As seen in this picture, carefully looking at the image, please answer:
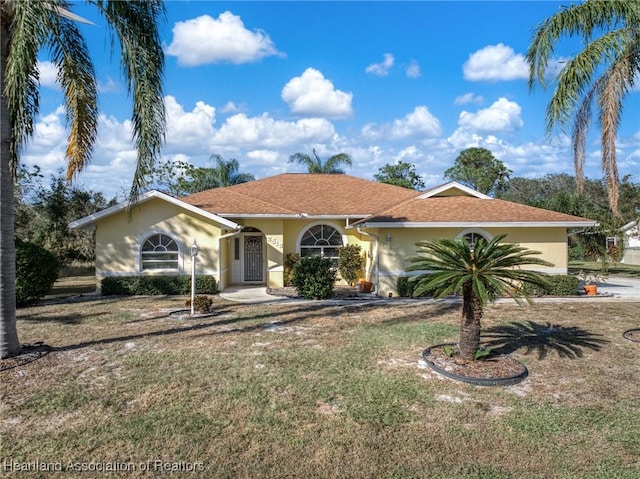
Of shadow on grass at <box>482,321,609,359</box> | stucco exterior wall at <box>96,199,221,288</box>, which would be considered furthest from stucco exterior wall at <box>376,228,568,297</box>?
stucco exterior wall at <box>96,199,221,288</box>

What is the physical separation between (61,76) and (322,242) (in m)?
12.4

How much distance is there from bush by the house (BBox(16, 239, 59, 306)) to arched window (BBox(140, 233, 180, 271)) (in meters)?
3.19

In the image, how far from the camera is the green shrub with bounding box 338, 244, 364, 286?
19.0 m

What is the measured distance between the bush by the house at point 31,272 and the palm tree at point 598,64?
620 inches

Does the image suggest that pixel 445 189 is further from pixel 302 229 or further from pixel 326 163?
pixel 326 163

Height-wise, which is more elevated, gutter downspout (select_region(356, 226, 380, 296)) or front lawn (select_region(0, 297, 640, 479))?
gutter downspout (select_region(356, 226, 380, 296))

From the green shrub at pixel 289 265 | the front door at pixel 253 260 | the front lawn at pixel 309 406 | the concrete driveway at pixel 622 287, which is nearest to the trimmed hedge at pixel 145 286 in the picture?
the front door at pixel 253 260

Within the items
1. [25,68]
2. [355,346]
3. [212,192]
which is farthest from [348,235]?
[25,68]

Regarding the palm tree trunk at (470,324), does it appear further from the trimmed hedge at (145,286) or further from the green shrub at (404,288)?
the trimmed hedge at (145,286)

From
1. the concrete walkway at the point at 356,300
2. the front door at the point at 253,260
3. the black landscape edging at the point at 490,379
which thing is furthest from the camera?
the front door at the point at 253,260

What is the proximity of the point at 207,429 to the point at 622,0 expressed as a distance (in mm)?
11413

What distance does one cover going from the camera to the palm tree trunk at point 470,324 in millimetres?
7805

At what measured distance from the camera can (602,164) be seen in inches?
373

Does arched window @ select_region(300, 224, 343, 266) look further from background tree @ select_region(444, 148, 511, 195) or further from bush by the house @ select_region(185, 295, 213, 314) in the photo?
background tree @ select_region(444, 148, 511, 195)
